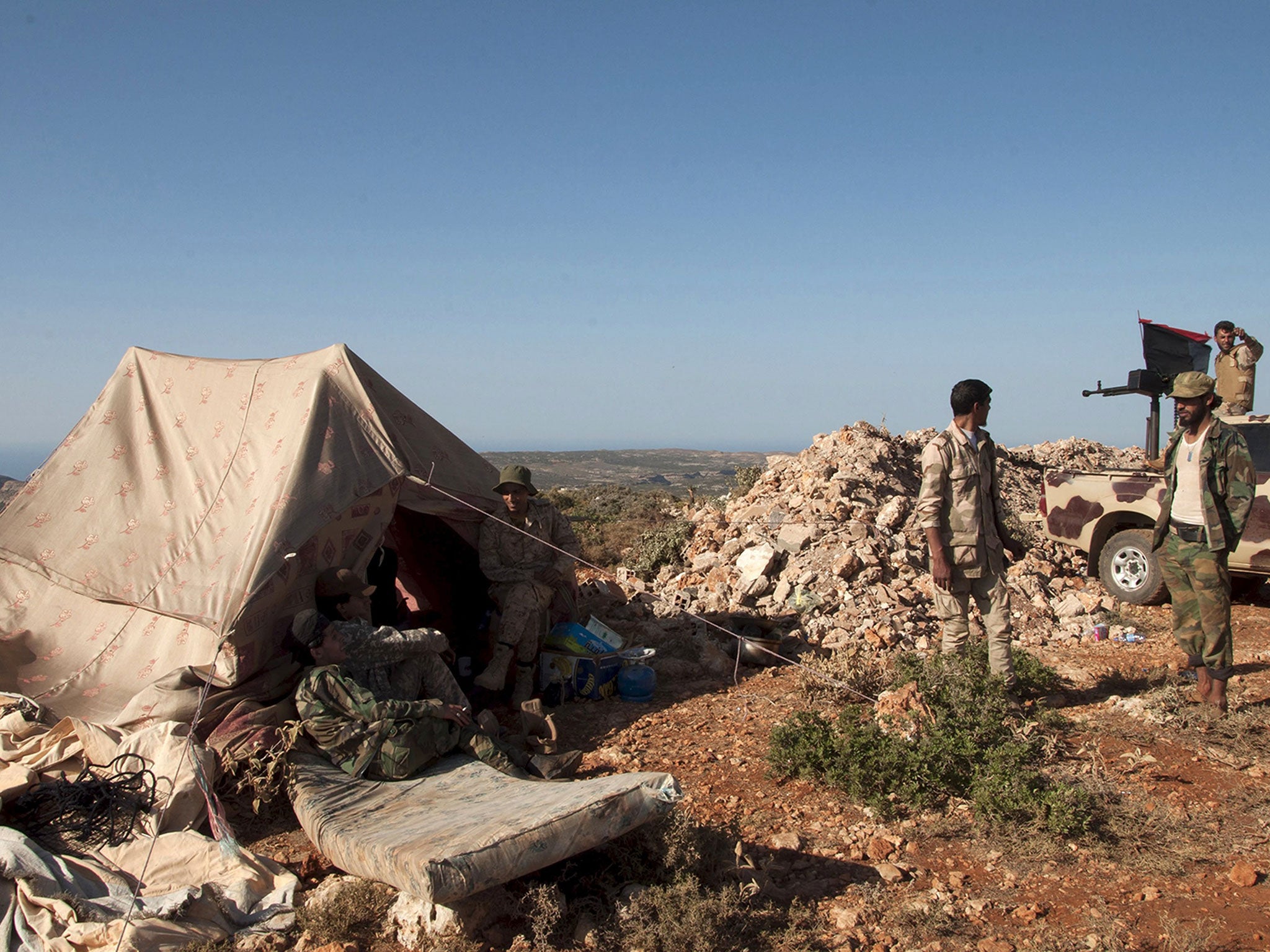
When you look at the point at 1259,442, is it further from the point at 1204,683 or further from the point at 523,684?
the point at 523,684

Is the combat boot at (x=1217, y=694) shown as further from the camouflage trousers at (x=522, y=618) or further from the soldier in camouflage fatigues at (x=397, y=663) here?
the soldier in camouflage fatigues at (x=397, y=663)

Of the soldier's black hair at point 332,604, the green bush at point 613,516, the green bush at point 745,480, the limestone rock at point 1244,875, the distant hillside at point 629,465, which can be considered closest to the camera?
the limestone rock at point 1244,875

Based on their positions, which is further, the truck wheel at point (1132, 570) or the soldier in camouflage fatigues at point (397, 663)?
the truck wheel at point (1132, 570)

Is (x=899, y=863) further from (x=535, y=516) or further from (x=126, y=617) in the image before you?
(x=126, y=617)

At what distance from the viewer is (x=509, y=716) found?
587 cm

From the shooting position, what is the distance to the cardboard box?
612cm

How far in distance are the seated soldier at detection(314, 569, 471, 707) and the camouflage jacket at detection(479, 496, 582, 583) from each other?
50.6 inches

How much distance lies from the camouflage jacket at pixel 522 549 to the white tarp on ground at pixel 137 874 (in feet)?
7.54

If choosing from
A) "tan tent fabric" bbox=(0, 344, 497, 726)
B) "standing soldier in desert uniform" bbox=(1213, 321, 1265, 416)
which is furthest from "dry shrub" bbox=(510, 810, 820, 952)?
"standing soldier in desert uniform" bbox=(1213, 321, 1265, 416)

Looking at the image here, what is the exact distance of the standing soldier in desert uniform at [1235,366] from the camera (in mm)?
8383

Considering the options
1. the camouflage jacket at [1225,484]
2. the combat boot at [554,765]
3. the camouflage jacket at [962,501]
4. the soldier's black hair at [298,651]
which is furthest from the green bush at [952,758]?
the soldier's black hair at [298,651]

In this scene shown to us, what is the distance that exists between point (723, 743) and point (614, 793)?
2.13m

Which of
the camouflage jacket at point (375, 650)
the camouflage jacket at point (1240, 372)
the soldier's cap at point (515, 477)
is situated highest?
the camouflage jacket at point (1240, 372)

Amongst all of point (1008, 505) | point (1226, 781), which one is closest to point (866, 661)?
point (1226, 781)
